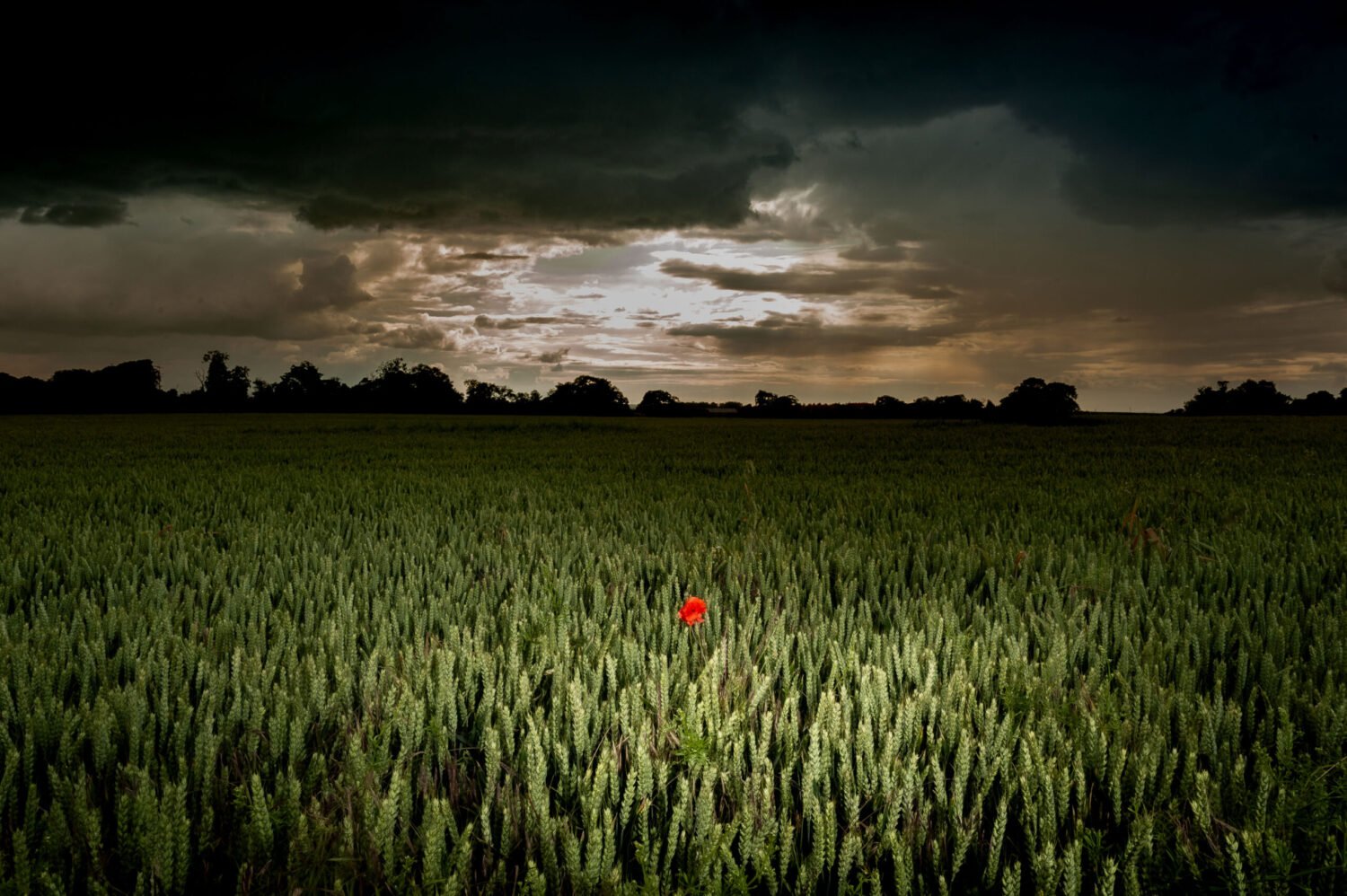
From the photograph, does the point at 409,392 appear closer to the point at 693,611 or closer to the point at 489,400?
the point at 489,400

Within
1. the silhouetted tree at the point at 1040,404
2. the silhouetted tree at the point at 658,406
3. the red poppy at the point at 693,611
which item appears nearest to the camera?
the red poppy at the point at 693,611

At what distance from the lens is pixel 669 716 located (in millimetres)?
1714

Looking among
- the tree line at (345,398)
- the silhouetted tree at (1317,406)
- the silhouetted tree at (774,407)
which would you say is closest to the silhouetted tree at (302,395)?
the tree line at (345,398)

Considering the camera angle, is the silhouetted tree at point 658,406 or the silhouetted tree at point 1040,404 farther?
the silhouetted tree at point 658,406

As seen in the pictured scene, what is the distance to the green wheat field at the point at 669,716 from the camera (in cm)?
125

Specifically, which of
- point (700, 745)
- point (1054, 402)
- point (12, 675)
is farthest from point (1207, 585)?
point (1054, 402)

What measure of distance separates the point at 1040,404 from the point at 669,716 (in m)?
30.8

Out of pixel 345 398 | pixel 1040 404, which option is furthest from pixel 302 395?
pixel 1040 404

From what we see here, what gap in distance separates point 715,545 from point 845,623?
136 centimetres

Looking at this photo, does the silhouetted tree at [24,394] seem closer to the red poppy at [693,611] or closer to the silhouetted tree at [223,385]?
the silhouetted tree at [223,385]

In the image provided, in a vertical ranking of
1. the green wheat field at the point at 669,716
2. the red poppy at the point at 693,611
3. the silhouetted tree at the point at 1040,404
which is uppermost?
the silhouetted tree at the point at 1040,404

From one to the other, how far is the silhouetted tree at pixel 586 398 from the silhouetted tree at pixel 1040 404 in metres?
30.2

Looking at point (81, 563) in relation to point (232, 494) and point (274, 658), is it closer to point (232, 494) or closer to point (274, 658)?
point (274, 658)

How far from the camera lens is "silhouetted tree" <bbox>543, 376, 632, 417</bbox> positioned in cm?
5612
